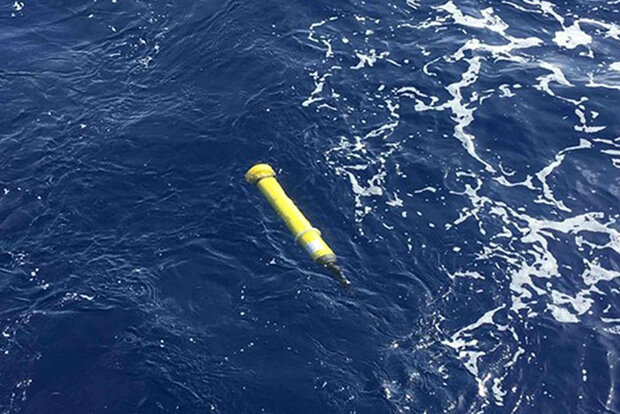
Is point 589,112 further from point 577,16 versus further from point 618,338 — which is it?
point 618,338

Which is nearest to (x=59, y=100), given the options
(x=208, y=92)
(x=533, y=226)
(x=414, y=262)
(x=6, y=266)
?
(x=208, y=92)

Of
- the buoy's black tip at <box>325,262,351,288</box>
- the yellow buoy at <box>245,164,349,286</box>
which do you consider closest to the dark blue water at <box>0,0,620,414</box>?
the buoy's black tip at <box>325,262,351,288</box>

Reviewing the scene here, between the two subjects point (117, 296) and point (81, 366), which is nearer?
point (81, 366)

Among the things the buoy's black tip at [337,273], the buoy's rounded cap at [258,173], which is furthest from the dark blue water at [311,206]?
the buoy's rounded cap at [258,173]

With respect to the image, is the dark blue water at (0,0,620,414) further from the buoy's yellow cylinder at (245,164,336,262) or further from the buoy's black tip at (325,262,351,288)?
the buoy's yellow cylinder at (245,164,336,262)

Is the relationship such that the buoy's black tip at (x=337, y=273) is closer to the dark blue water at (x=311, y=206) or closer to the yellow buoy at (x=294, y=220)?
the yellow buoy at (x=294, y=220)

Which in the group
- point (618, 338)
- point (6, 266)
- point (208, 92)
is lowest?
point (618, 338)

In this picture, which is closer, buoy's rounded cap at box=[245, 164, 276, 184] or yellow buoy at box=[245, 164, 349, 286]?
yellow buoy at box=[245, 164, 349, 286]

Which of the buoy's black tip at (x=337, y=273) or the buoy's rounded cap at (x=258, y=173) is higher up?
the buoy's rounded cap at (x=258, y=173)
